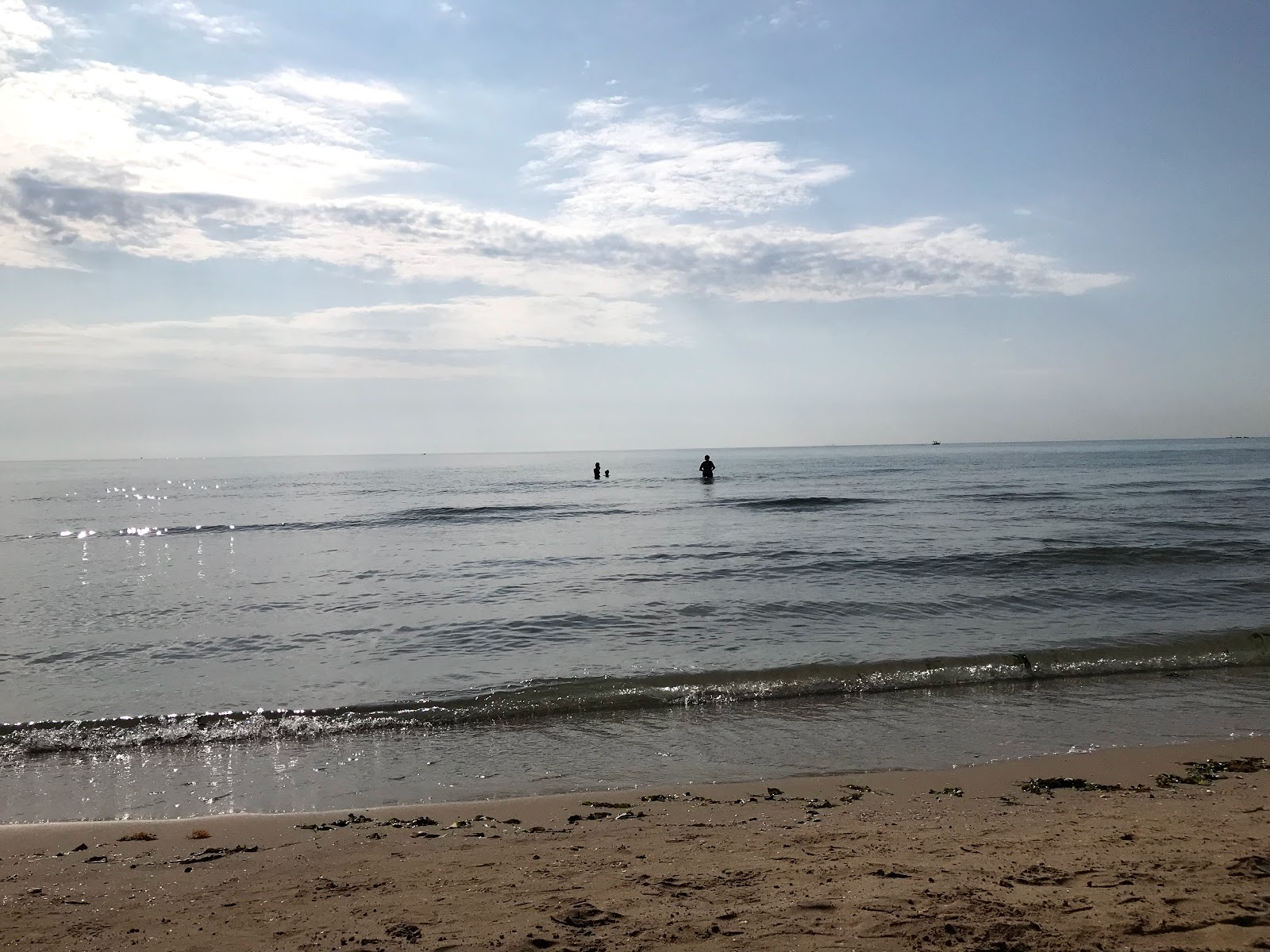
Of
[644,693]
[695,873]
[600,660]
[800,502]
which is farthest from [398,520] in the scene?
[695,873]

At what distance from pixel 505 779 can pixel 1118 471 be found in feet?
257

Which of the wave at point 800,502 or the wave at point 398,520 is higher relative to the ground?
the wave at point 800,502

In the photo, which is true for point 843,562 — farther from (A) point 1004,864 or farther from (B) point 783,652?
(A) point 1004,864

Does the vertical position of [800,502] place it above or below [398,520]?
above

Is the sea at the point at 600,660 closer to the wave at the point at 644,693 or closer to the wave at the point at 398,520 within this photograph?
the wave at the point at 644,693

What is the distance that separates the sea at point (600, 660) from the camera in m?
7.76

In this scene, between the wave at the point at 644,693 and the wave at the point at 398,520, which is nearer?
the wave at the point at 644,693

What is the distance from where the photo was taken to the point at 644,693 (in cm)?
1014

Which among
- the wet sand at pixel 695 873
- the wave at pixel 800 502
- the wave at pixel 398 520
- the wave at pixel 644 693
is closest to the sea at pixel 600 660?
the wave at pixel 644 693

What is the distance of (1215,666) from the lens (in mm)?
11117

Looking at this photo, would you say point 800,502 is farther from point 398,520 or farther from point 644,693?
point 644,693

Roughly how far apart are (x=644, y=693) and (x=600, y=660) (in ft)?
6.02

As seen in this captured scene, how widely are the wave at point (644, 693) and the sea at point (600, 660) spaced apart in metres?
0.04

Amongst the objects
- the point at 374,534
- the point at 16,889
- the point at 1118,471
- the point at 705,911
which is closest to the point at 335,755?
the point at 16,889
